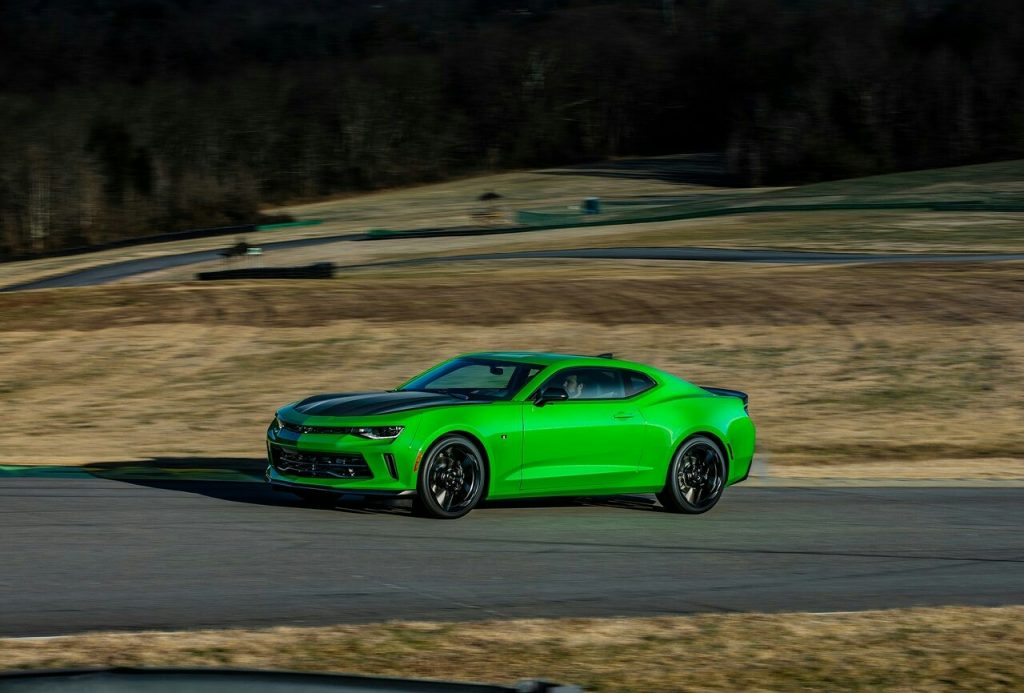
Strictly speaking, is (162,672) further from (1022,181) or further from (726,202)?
(1022,181)

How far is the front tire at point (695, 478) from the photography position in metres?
11.7

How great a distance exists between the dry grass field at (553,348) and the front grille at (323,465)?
4.52 m

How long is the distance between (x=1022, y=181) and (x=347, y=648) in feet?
243

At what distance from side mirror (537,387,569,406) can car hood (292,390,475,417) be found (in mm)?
526

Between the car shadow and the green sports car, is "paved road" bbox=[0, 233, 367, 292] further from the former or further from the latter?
the green sports car

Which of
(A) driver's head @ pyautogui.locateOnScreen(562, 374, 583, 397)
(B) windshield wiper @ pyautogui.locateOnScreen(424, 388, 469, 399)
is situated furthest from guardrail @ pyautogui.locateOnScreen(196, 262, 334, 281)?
(A) driver's head @ pyautogui.locateOnScreen(562, 374, 583, 397)

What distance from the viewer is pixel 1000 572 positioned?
30.1 feet

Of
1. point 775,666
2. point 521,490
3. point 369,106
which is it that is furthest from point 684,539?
point 369,106

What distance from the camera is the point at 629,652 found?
257 inches

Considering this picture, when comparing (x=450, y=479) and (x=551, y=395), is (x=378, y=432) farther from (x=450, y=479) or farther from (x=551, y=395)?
(x=551, y=395)

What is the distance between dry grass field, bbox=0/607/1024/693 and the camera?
6031 millimetres

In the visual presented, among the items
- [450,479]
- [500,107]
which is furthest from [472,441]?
[500,107]

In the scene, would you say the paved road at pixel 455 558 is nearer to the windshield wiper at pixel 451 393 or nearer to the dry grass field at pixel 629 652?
the dry grass field at pixel 629 652

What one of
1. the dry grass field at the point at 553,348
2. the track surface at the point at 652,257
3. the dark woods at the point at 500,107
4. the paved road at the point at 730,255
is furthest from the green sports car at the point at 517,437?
the dark woods at the point at 500,107
